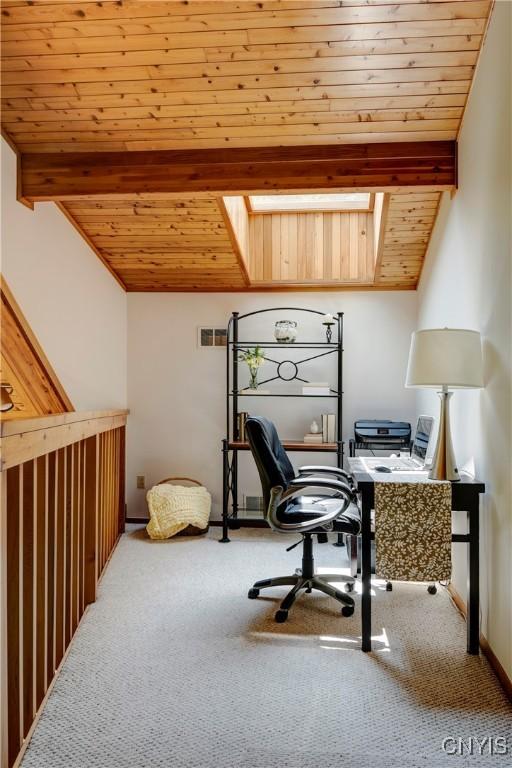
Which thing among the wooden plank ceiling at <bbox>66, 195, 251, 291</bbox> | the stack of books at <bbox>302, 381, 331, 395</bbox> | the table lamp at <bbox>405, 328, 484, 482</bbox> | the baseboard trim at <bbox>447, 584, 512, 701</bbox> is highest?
the wooden plank ceiling at <bbox>66, 195, 251, 291</bbox>

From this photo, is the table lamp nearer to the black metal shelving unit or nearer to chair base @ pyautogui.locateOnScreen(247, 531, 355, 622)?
chair base @ pyautogui.locateOnScreen(247, 531, 355, 622)

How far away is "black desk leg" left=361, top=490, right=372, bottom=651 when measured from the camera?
2477 mm

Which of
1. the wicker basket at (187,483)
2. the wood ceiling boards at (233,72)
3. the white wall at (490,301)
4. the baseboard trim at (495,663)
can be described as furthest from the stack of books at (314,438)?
the wood ceiling boards at (233,72)

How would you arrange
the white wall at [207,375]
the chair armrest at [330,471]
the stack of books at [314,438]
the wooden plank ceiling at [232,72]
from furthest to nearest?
the white wall at [207,375], the stack of books at [314,438], the chair armrest at [330,471], the wooden plank ceiling at [232,72]

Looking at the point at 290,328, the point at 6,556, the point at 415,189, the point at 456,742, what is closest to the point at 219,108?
the point at 415,189

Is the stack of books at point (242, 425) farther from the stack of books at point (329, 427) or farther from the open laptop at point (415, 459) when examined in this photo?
the open laptop at point (415, 459)

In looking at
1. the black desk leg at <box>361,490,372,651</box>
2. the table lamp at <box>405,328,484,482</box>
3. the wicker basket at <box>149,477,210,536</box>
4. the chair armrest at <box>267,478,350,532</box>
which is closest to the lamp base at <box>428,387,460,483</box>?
the table lamp at <box>405,328,484,482</box>

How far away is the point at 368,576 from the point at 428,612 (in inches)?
25.9

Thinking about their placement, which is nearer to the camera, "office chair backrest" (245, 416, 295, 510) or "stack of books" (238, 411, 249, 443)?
"office chair backrest" (245, 416, 295, 510)

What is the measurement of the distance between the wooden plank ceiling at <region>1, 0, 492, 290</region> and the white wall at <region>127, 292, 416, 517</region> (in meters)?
1.73

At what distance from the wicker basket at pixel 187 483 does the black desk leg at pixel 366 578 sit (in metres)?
2.12

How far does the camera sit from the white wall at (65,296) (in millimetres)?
2854

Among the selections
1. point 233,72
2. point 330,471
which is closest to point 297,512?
point 330,471

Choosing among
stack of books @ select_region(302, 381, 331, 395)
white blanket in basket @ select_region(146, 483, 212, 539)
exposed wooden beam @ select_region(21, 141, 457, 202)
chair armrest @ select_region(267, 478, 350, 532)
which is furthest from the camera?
stack of books @ select_region(302, 381, 331, 395)
